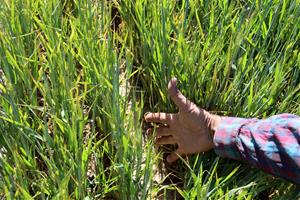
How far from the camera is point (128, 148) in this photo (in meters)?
1.21

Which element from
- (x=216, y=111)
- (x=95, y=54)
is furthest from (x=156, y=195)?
(x=95, y=54)

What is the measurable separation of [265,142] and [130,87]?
1.32ft

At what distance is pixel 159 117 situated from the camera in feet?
4.50

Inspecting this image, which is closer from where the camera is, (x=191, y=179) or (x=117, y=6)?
(x=191, y=179)

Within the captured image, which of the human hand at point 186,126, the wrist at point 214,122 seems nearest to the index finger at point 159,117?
the human hand at point 186,126

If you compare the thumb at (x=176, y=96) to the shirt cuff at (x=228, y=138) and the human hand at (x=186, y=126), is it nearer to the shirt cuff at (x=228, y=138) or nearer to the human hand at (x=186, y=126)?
the human hand at (x=186, y=126)

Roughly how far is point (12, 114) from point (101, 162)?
25 cm

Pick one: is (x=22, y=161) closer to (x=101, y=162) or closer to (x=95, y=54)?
(x=101, y=162)

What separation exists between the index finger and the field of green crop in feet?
0.19

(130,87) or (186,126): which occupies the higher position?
(130,87)

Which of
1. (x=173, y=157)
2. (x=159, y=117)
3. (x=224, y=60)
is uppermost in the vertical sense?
(x=224, y=60)

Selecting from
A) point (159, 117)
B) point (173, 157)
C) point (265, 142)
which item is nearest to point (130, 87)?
point (159, 117)

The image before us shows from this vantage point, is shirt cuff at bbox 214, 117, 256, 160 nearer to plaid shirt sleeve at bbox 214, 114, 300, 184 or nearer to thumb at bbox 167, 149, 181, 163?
plaid shirt sleeve at bbox 214, 114, 300, 184

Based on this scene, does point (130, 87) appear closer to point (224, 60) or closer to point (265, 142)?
point (224, 60)
